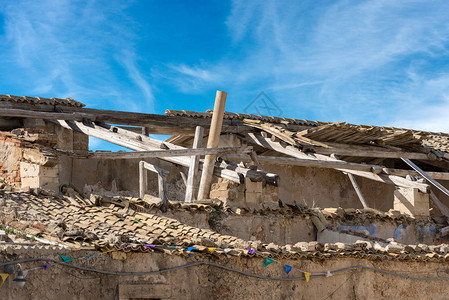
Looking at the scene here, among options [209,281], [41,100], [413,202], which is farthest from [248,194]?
[41,100]

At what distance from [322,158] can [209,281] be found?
22.0 ft

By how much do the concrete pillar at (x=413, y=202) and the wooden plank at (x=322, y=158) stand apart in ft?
0.45

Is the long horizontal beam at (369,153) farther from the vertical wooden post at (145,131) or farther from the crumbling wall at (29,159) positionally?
the crumbling wall at (29,159)

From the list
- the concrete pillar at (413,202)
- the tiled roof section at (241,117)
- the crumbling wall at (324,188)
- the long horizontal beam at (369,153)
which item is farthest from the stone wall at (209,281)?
the tiled roof section at (241,117)

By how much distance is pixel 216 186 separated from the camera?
502 inches

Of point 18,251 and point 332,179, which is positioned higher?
point 332,179

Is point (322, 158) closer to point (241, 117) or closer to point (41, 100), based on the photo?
point (241, 117)

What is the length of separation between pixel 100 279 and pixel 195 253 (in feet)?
4.37

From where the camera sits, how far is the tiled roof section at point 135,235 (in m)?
8.41

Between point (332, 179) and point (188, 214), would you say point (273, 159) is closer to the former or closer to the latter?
point (332, 179)

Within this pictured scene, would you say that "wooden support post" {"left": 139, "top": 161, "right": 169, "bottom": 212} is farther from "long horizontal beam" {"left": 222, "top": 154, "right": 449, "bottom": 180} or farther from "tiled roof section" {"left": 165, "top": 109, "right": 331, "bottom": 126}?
"tiled roof section" {"left": 165, "top": 109, "right": 331, "bottom": 126}

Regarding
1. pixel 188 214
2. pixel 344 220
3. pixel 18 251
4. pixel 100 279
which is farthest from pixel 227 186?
pixel 18 251

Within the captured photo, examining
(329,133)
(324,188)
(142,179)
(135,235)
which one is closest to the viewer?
(135,235)

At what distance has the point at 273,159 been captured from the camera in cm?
1487
